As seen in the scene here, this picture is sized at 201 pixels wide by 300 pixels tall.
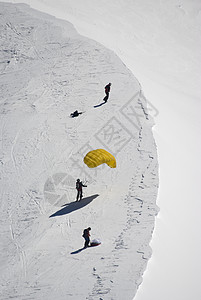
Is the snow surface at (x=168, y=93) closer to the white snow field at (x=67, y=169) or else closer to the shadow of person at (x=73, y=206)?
the white snow field at (x=67, y=169)

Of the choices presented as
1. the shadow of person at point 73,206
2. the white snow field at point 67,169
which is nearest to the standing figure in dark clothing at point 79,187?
the shadow of person at point 73,206

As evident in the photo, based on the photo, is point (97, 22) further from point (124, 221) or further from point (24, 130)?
point (124, 221)

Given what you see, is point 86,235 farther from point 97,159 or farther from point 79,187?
point 97,159

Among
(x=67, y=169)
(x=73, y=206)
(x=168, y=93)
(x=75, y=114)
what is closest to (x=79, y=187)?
(x=73, y=206)

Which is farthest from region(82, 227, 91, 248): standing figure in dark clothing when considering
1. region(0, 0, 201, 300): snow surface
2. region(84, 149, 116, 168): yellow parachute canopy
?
region(84, 149, 116, 168): yellow parachute canopy

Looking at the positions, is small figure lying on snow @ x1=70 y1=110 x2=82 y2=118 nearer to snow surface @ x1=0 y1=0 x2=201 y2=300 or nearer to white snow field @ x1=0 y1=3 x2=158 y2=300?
white snow field @ x1=0 y1=3 x2=158 y2=300

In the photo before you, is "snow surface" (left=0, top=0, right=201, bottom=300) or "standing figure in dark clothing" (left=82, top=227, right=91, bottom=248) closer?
"snow surface" (left=0, top=0, right=201, bottom=300)
